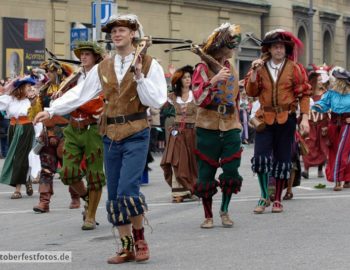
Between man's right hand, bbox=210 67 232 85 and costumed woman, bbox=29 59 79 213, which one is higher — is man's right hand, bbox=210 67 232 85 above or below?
above

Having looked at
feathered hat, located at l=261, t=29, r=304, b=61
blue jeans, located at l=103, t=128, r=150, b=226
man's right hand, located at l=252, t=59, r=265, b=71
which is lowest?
blue jeans, located at l=103, t=128, r=150, b=226

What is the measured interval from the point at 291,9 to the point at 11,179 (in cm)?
3060

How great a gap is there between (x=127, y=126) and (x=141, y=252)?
1.03 metres

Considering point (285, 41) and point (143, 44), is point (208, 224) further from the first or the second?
point (143, 44)

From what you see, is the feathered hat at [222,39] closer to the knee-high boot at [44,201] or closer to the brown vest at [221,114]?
the brown vest at [221,114]

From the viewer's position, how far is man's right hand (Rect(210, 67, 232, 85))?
10154mm

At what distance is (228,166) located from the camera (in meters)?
10.6

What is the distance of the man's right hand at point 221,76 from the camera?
10.2 metres

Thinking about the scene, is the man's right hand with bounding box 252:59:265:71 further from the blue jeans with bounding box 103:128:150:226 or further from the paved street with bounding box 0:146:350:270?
the blue jeans with bounding box 103:128:150:226

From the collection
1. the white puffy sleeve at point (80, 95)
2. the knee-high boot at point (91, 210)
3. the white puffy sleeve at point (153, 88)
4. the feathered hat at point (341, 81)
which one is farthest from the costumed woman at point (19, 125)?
the white puffy sleeve at point (153, 88)

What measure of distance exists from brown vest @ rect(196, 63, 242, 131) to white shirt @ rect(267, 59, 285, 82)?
102 cm

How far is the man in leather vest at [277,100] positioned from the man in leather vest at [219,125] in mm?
885

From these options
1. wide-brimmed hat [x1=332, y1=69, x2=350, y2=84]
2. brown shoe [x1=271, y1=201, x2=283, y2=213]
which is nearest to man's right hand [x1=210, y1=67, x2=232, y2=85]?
brown shoe [x1=271, y1=201, x2=283, y2=213]

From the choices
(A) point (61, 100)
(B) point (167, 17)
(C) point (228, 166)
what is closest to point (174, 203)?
(C) point (228, 166)
